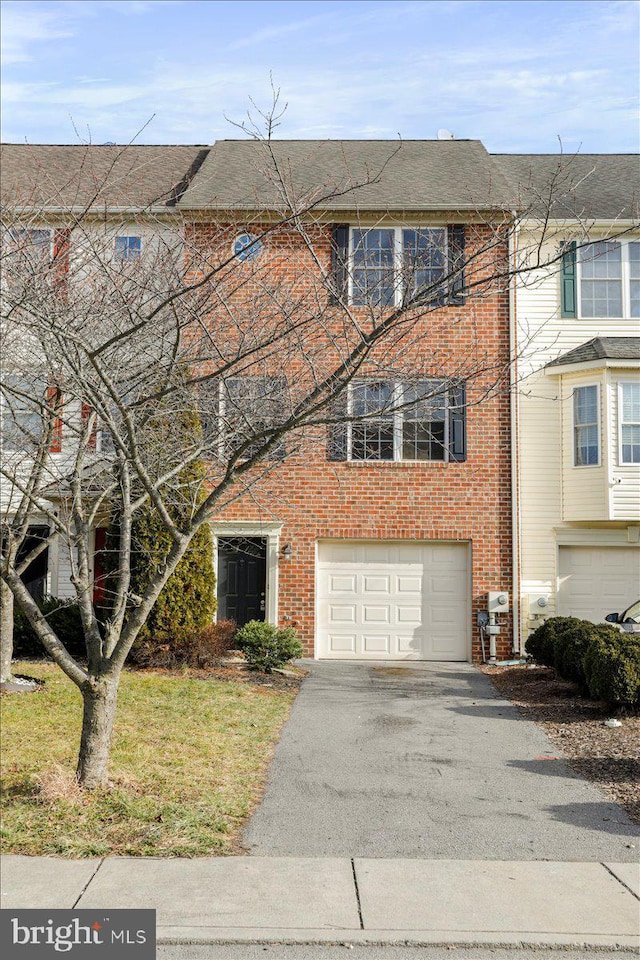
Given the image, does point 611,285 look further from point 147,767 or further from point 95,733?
point 95,733

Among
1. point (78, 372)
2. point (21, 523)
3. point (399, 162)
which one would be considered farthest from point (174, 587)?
point (399, 162)

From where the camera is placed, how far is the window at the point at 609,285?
16469mm

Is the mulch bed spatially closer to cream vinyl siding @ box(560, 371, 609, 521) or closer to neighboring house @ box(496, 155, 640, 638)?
neighboring house @ box(496, 155, 640, 638)

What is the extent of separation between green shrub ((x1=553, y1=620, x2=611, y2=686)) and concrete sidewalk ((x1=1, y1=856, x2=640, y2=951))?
6090 millimetres

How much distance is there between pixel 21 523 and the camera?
30.7ft

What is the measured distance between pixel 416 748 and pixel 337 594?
279 inches

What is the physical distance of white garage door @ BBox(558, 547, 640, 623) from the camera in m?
16.3

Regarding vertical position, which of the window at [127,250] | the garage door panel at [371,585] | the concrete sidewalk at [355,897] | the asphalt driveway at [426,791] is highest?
the window at [127,250]

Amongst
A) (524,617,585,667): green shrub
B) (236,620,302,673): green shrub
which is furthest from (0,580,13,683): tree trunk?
(524,617,585,667): green shrub

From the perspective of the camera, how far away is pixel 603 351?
15.6 metres

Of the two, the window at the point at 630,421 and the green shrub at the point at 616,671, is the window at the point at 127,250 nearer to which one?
the green shrub at the point at 616,671

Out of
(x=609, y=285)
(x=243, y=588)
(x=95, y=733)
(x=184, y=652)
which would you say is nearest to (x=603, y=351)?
(x=609, y=285)

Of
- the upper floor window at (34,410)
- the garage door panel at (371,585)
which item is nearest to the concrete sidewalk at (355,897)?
the upper floor window at (34,410)

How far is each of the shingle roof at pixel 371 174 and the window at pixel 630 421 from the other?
12.8ft
